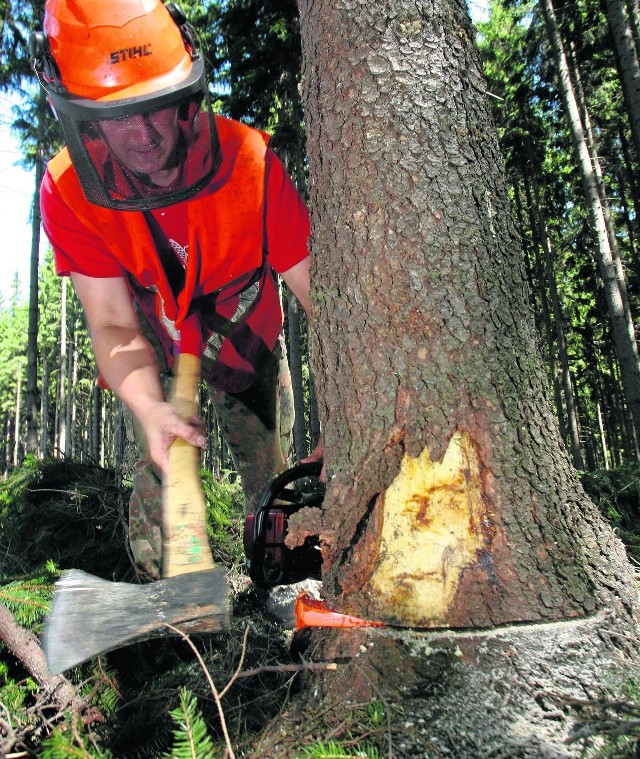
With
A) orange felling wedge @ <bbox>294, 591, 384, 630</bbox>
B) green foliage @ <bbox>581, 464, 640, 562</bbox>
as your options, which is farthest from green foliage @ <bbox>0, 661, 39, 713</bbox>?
green foliage @ <bbox>581, 464, 640, 562</bbox>

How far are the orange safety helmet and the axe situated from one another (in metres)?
1.27

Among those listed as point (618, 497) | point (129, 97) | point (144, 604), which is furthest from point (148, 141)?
point (618, 497)

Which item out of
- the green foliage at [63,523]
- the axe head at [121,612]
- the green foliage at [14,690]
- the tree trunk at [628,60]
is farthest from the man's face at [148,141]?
the tree trunk at [628,60]

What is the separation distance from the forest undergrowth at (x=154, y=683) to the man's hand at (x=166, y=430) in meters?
0.68

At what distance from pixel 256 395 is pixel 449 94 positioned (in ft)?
6.19

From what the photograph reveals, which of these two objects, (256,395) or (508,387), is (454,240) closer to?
(508,387)

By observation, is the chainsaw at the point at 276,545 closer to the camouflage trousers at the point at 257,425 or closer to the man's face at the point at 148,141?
the camouflage trousers at the point at 257,425

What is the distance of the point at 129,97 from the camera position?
2037 millimetres

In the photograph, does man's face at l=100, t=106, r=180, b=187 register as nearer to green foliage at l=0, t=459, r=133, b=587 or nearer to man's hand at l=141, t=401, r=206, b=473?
man's hand at l=141, t=401, r=206, b=473

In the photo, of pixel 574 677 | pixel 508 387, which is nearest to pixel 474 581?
pixel 574 677

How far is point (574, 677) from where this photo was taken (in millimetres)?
1405

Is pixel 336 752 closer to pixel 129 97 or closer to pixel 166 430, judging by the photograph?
pixel 166 430

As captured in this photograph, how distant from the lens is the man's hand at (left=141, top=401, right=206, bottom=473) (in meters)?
2.20

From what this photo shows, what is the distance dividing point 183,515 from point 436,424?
104 centimetres
